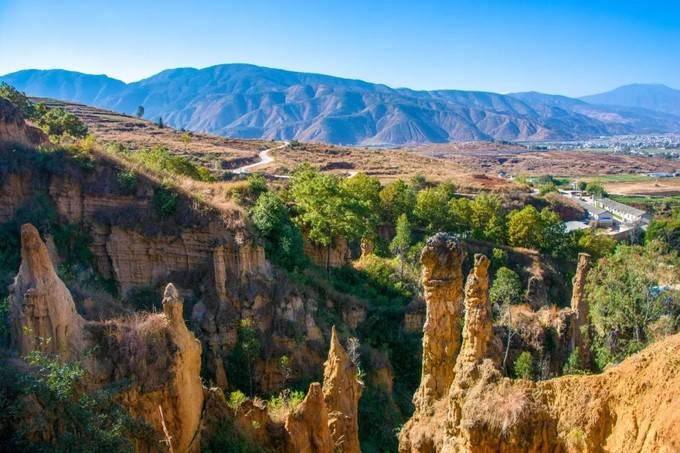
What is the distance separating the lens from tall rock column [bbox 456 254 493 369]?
12414mm

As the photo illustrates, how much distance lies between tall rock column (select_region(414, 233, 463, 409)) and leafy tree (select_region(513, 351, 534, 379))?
1012 cm

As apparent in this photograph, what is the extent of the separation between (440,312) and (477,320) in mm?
1150

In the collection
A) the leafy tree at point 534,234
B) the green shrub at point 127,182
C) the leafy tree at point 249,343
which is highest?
the green shrub at point 127,182

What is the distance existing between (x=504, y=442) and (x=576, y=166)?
18022 cm

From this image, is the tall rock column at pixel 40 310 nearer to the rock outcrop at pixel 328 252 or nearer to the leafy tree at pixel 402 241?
the rock outcrop at pixel 328 252

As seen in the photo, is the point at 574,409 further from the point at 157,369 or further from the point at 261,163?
the point at 261,163

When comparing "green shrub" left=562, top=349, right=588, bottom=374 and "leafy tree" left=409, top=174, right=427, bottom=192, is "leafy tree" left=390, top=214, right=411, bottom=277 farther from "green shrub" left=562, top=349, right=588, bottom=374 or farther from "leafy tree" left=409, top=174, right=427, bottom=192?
"leafy tree" left=409, top=174, right=427, bottom=192

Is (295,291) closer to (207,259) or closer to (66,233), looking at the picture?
(207,259)

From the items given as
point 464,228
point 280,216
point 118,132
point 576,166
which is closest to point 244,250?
point 280,216

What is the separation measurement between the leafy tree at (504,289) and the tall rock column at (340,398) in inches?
611

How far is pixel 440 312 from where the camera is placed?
1354cm

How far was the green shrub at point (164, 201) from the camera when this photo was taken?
25.0 m

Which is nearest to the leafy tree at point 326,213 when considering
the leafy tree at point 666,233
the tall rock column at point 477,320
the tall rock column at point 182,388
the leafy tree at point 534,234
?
the tall rock column at point 182,388

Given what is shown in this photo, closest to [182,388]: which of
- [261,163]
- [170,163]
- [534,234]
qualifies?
[170,163]
